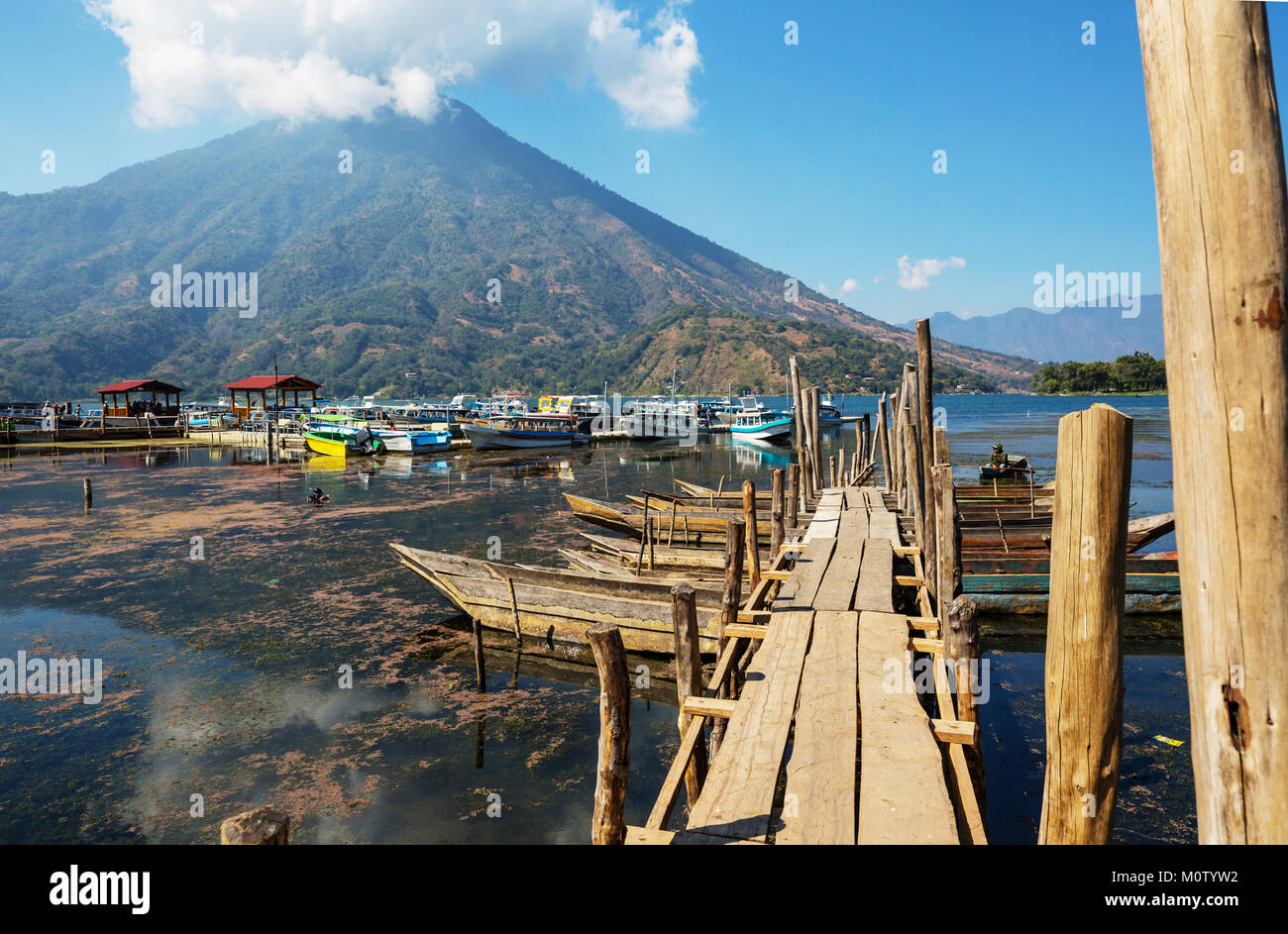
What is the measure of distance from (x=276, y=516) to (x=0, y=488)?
1595cm

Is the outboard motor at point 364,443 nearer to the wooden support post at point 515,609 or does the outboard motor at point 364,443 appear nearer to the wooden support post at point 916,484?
the wooden support post at point 515,609

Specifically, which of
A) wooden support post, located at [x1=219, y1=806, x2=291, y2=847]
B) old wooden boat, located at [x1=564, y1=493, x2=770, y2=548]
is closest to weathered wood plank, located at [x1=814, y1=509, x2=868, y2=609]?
old wooden boat, located at [x1=564, y1=493, x2=770, y2=548]

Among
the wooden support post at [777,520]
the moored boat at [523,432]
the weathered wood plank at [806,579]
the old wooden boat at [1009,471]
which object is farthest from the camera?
the moored boat at [523,432]

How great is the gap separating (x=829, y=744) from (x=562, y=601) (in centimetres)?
748

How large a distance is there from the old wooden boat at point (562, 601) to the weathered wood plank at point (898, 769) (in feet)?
15.4

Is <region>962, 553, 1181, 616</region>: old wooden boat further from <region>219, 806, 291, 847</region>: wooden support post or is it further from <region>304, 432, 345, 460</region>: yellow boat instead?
<region>304, 432, 345, 460</region>: yellow boat

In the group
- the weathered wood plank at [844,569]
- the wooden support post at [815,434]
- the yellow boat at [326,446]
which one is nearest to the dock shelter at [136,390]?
the yellow boat at [326,446]

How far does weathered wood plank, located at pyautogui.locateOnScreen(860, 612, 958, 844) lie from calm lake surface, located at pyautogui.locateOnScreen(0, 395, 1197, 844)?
2.93 metres

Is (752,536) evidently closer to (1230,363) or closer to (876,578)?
(876,578)

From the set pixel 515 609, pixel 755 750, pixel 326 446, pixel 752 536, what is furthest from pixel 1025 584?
pixel 326 446

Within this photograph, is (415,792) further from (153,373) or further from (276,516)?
(153,373)

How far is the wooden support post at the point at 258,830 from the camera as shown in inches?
107

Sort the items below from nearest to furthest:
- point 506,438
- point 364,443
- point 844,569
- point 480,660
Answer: point 844,569, point 480,660, point 364,443, point 506,438

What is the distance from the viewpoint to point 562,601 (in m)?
11.8
